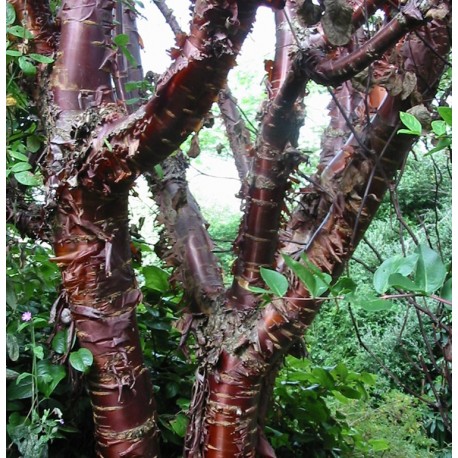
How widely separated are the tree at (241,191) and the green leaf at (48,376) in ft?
0.21

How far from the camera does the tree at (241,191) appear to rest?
0.84 meters

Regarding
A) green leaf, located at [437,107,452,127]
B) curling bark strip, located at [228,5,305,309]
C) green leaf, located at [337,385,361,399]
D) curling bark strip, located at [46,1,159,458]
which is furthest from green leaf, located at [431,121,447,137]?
green leaf, located at [337,385,361,399]

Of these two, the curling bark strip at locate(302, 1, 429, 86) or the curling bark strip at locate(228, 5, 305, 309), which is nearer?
the curling bark strip at locate(302, 1, 429, 86)

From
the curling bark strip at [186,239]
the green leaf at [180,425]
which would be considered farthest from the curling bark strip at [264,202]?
the green leaf at [180,425]

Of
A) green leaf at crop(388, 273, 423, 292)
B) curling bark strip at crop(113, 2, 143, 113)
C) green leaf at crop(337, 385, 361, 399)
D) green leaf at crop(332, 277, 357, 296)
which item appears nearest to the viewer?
green leaf at crop(388, 273, 423, 292)

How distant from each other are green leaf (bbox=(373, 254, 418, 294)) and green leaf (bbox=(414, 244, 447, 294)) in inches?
0.6

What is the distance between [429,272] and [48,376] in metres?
0.77

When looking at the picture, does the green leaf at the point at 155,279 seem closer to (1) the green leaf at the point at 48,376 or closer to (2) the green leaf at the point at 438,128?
(1) the green leaf at the point at 48,376

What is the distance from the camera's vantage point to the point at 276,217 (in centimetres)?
104

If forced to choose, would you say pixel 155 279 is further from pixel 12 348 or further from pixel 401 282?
pixel 401 282

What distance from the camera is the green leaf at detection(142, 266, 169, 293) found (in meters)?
1.44

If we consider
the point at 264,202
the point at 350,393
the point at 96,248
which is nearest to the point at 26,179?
the point at 96,248

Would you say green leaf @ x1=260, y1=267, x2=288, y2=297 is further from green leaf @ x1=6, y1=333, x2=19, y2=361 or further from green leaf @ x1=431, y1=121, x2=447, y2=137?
green leaf @ x1=6, y1=333, x2=19, y2=361

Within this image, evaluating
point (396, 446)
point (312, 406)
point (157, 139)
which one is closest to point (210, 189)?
point (396, 446)
